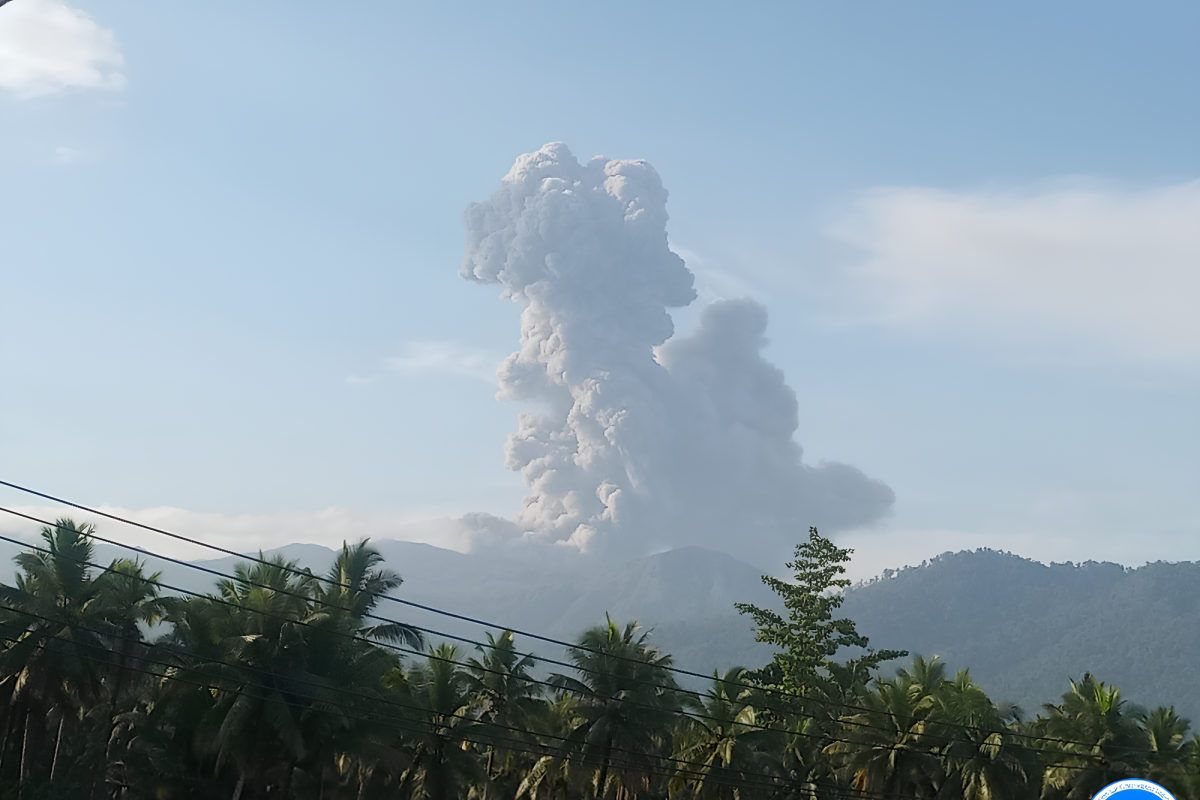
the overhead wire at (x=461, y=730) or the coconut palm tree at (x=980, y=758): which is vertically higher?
the coconut palm tree at (x=980, y=758)

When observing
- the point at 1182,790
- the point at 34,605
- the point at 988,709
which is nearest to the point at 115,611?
the point at 34,605

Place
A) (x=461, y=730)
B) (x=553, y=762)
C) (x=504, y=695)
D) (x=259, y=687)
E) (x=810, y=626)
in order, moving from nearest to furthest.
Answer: (x=259, y=687) < (x=461, y=730) < (x=553, y=762) < (x=504, y=695) < (x=810, y=626)

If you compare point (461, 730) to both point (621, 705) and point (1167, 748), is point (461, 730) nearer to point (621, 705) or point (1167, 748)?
point (621, 705)

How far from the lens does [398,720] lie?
1554 inches

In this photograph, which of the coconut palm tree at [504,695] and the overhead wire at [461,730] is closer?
the overhead wire at [461,730]

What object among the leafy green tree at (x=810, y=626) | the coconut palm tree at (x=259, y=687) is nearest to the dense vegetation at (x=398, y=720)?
the coconut palm tree at (x=259, y=687)

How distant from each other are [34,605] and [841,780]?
3070 centimetres

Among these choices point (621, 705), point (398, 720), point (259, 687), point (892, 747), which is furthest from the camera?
point (892, 747)

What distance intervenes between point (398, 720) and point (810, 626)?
118ft

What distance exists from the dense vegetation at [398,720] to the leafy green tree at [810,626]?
59.5 ft

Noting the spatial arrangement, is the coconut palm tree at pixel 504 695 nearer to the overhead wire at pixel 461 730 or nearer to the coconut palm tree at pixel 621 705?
the overhead wire at pixel 461 730

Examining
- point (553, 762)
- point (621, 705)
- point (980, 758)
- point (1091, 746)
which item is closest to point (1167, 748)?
point (1091, 746)

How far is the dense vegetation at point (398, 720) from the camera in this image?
1462 inches

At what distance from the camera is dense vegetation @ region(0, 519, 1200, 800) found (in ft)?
122
